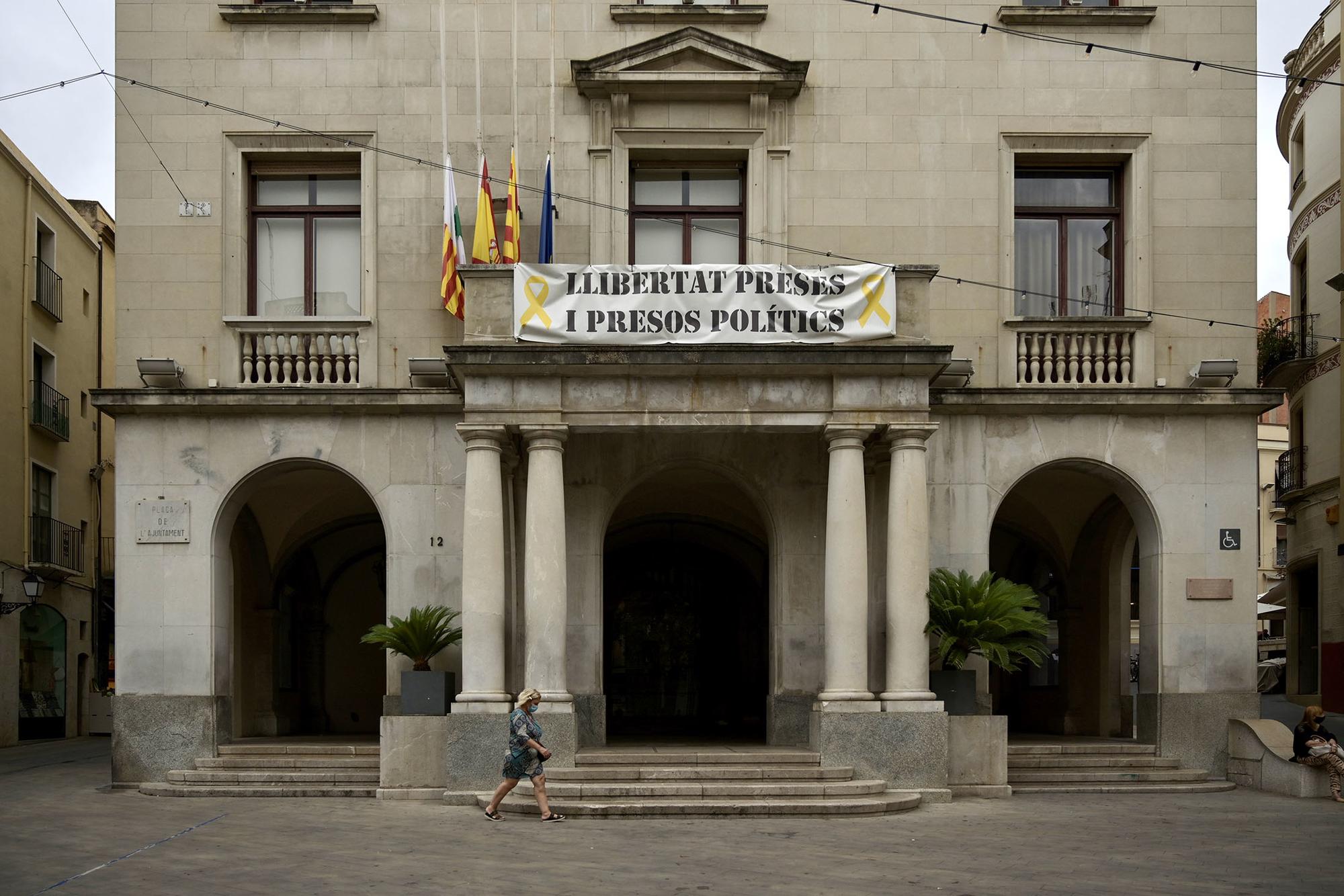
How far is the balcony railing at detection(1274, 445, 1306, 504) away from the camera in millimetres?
36000

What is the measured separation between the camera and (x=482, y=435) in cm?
1914

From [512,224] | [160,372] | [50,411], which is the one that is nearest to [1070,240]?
[512,224]

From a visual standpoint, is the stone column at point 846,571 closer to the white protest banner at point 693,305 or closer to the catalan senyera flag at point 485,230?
the white protest banner at point 693,305

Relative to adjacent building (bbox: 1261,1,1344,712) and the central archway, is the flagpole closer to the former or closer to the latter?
the central archway

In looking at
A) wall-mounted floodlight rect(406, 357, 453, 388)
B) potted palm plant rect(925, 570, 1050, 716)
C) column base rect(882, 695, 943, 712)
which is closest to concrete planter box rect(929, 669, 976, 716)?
potted palm plant rect(925, 570, 1050, 716)

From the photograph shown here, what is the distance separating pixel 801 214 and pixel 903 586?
5.59m

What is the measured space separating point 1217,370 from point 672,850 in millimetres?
10836

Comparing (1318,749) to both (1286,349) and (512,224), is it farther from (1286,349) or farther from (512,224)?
(1286,349)

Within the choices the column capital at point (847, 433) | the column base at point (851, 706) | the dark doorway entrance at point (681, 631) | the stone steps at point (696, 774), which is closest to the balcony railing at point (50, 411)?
the dark doorway entrance at point (681, 631)

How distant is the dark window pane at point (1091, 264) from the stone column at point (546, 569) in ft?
26.5

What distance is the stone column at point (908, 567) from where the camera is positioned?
62.8 ft

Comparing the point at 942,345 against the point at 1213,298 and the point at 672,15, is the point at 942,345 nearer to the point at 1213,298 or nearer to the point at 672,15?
the point at 1213,298

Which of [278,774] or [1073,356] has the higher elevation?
[1073,356]

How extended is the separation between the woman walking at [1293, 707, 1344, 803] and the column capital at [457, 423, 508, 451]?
10645 mm
